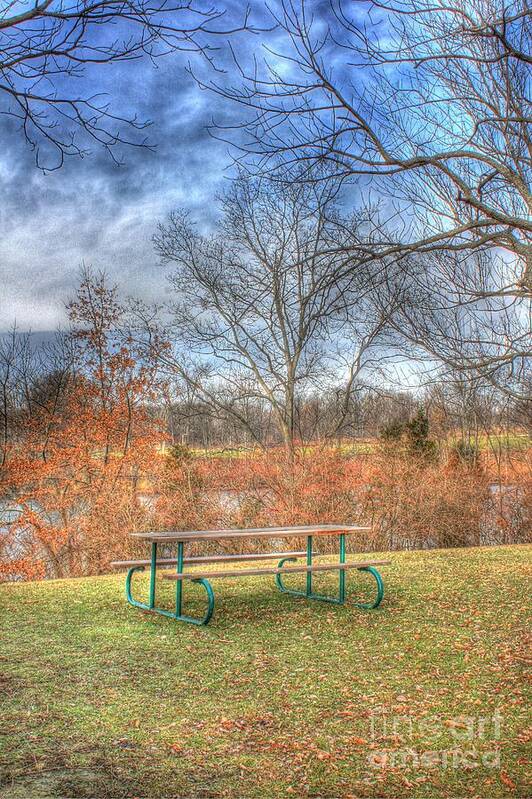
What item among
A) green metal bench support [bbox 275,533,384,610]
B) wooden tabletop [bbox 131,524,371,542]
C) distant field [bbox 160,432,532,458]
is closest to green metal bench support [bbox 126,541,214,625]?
wooden tabletop [bbox 131,524,371,542]

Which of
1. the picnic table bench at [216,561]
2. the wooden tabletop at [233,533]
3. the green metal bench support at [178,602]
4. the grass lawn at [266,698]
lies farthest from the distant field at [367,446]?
the green metal bench support at [178,602]

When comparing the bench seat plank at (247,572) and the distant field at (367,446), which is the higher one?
the distant field at (367,446)

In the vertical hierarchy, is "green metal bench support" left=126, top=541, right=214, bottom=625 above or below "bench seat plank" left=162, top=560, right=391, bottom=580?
below

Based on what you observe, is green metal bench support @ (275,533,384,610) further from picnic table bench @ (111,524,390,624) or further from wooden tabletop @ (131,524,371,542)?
wooden tabletop @ (131,524,371,542)

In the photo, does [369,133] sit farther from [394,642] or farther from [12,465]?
[12,465]

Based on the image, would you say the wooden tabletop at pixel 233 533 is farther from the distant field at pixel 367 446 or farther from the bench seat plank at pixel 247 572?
the distant field at pixel 367 446

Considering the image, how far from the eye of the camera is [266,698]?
486 centimetres

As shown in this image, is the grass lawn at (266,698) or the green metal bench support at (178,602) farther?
the green metal bench support at (178,602)

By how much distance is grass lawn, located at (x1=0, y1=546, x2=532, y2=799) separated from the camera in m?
3.71

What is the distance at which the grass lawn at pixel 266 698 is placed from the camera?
3.71m

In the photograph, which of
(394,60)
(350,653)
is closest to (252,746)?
(350,653)

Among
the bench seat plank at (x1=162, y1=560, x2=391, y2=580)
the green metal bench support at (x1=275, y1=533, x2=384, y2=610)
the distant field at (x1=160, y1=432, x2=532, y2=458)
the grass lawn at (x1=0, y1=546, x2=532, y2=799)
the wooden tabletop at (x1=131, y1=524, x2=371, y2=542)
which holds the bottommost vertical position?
the grass lawn at (x1=0, y1=546, x2=532, y2=799)

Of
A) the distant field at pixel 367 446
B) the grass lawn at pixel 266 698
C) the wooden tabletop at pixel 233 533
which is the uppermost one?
the distant field at pixel 367 446

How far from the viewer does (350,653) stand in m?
5.87
